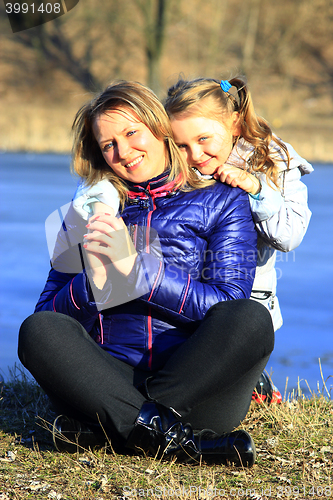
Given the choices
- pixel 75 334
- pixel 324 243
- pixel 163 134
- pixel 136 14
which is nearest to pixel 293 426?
pixel 75 334

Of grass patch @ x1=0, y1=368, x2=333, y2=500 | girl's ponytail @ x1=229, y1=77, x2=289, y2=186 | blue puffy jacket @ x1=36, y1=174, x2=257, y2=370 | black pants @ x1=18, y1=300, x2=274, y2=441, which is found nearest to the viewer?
grass patch @ x1=0, y1=368, x2=333, y2=500

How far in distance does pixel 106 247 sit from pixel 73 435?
671 mm

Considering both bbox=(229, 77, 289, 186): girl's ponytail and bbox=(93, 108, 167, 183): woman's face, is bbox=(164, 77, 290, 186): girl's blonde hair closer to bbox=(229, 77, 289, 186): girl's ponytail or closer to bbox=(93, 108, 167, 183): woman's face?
bbox=(229, 77, 289, 186): girl's ponytail

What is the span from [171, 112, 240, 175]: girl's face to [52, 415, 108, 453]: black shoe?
1177 millimetres

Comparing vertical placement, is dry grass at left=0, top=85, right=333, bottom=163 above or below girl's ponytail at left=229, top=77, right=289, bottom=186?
above

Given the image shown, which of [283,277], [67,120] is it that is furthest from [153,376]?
[67,120]

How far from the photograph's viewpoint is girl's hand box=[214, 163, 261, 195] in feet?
7.69

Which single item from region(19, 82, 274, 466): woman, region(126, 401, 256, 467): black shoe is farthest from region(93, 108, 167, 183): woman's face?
region(126, 401, 256, 467): black shoe

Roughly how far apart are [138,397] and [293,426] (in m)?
0.71

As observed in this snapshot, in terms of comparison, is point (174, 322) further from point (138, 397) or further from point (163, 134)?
point (163, 134)

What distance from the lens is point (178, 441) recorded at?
1907 mm

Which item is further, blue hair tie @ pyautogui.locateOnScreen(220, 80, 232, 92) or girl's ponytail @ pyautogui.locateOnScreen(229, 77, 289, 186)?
blue hair tie @ pyautogui.locateOnScreen(220, 80, 232, 92)

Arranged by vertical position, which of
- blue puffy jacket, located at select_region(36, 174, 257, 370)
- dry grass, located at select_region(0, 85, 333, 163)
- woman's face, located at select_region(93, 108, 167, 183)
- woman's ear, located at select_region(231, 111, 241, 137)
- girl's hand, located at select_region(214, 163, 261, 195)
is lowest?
blue puffy jacket, located at select_region(36, 174, 257, 370)

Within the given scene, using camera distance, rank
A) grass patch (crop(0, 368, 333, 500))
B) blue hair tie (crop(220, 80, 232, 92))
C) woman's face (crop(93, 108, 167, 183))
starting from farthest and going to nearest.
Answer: blue hair tie (crop(220, 80, 232, 92)), woman's face (crop(93, 108, 167, 183)), grass patch (crop(0, 368, 333, 500))
